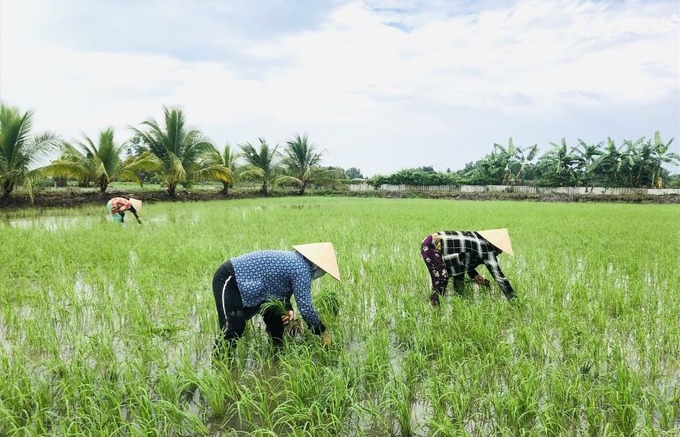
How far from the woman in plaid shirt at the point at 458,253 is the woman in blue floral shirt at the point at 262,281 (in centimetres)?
123

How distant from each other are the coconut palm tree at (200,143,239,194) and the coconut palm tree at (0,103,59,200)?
563 centimetres

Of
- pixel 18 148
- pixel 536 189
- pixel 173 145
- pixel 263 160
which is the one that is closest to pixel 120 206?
pixel 18 148

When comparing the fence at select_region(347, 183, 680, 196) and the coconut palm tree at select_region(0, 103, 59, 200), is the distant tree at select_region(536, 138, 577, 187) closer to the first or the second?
the fence at select_region(347, 183, 680, 196)

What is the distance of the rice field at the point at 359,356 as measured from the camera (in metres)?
1.78

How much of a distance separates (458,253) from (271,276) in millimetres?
1637

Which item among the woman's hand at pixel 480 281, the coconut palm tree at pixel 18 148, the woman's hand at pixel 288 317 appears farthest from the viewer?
the coconut palm tree at pixel 18 148

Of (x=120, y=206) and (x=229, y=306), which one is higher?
(x=120, y=206)

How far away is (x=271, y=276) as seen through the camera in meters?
2.34

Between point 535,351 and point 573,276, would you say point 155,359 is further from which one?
point 573,276

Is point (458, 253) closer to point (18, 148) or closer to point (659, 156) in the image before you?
point (18, 148)

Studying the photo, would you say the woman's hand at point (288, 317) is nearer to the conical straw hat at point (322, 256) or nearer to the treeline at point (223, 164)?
the conical straw hat at point (322, 256)

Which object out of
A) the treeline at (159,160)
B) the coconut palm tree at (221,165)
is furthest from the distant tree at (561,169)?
the coconut palm tree at (221,165)

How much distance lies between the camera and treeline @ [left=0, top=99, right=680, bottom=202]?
1127 centimetres

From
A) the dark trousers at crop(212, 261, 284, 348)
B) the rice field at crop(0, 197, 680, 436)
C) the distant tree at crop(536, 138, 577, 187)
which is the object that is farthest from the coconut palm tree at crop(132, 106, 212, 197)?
the distant tree at crop(536, 138, 577, 187)
